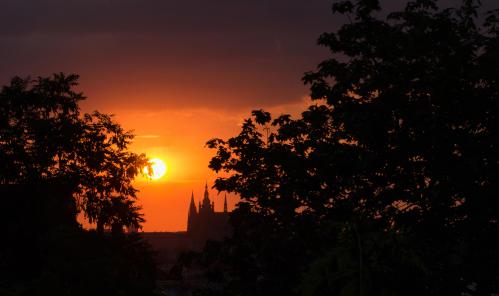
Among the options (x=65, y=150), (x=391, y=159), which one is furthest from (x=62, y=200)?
(x=391, y=159)

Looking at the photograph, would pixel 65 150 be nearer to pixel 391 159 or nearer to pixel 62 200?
pixel 62 200

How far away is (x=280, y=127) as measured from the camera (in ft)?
67.0

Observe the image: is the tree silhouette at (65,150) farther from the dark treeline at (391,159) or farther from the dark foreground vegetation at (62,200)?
the dark treeline at (391,159)

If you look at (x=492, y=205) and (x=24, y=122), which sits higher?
(x=24, y=122)

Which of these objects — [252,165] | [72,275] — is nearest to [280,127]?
[252,165]

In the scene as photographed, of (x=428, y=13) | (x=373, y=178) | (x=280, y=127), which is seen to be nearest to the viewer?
(x=373, y=178)

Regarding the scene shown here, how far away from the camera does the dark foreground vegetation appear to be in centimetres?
2188

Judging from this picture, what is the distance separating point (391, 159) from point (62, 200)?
21.2m

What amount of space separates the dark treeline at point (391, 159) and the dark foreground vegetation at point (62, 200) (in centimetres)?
558

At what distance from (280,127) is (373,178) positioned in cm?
447

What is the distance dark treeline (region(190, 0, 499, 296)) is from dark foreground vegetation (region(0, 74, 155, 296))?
5576 millimetres

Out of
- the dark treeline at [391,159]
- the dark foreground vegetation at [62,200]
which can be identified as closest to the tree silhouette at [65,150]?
the dark foreground vegetation at [62,200]

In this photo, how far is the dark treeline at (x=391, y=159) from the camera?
15727 mm

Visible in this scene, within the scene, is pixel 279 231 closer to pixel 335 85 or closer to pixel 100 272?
pixel 335 85
